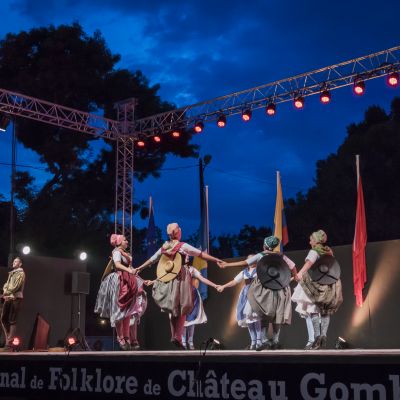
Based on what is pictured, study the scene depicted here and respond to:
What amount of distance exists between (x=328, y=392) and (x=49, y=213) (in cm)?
2041

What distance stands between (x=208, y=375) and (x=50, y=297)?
10013 millimetres

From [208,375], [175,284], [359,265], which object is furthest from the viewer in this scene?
[359,265]

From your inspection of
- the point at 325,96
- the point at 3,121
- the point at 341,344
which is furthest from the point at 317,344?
the point at 3,121

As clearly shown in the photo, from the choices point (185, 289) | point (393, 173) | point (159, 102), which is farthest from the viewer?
point (159, 102)

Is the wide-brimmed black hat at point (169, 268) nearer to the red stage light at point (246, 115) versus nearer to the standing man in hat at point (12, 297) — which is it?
the standing man in hat at point (12, 297)

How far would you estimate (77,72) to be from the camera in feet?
82.1

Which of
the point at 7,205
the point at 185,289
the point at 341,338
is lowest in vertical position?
the point at 341,338

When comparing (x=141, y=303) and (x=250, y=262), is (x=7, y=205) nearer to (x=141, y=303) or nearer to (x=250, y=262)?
(x=141, y=303)

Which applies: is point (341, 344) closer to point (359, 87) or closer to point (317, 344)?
point (317, 344)

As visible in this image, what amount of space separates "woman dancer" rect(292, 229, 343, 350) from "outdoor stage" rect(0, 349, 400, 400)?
3103mm

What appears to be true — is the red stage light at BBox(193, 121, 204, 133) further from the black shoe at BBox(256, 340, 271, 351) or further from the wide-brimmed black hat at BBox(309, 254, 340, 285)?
the black shoe at BBox(256, 340, 271, 351)

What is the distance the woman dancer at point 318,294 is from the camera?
306 inches

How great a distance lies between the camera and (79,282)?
45.8 feet

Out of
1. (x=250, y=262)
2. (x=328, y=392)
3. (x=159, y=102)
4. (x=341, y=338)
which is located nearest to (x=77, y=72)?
(x=159, y=102)
